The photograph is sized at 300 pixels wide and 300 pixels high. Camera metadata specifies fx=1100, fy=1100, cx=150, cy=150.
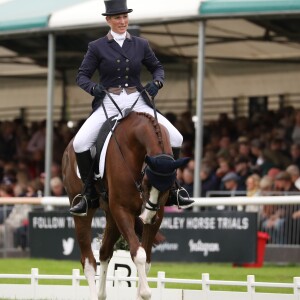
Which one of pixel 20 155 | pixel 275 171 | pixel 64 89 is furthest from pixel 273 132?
pixel 64 89

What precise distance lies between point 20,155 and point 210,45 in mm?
5320

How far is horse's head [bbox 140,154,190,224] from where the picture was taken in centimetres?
900

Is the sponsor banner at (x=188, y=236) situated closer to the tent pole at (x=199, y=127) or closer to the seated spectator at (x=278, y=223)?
the seated spectator at (x=278, y=223)

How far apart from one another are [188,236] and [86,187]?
6.66 metres

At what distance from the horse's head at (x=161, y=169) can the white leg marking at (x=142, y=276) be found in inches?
22.4

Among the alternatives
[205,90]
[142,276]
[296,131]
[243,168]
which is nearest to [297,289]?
[142,276]

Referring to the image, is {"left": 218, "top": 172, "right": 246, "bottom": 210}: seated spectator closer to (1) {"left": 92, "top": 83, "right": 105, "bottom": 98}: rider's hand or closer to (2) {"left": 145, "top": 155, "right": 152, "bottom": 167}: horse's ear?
(1) {"left": 92, "top": 83, "right": 105, "bottom": 98}: rider's hand

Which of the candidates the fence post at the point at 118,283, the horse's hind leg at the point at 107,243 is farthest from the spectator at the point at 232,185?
the horse's hind leg at the point at 107,243

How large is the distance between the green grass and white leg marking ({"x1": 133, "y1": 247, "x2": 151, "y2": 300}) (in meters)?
3.12

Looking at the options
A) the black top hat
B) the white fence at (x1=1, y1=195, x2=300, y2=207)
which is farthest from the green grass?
the black top hat

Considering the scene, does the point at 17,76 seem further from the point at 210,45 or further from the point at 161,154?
the point at 161,154

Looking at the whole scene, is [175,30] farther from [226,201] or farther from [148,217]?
[148,217]

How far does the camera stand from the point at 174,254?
16750 millimetres

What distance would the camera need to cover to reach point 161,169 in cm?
901
